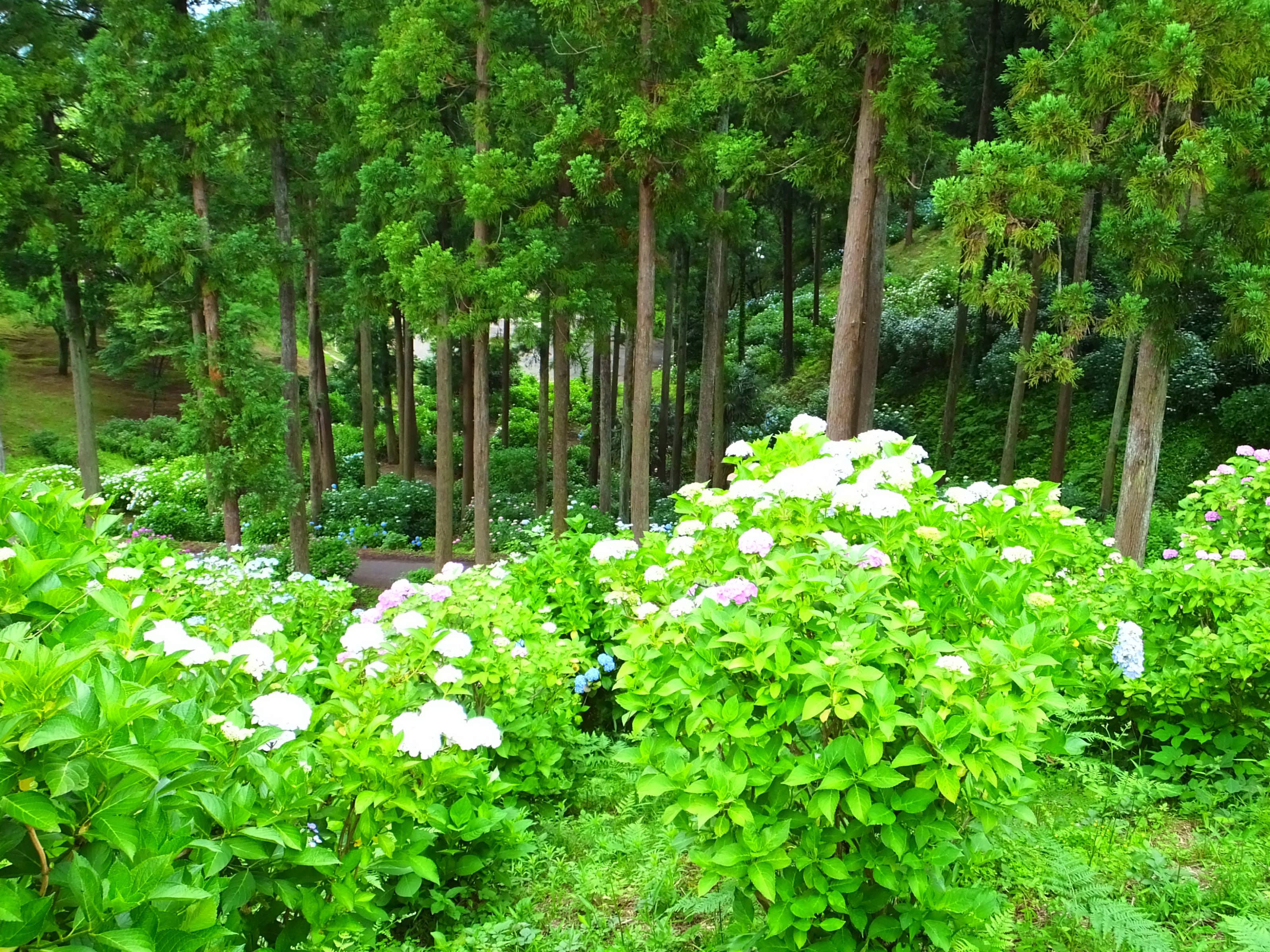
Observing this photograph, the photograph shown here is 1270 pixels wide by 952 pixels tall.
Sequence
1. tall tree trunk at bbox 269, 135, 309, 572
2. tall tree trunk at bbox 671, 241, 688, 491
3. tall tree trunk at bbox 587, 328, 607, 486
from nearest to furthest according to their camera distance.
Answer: tall tree trunk at bbox 269, 135, 309, 572, tall tree trunk at bbox 671, 241, 688, 491, tall tree trunk at bbox 587, 328, 607, 486

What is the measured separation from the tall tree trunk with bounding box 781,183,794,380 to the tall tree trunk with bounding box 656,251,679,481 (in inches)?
99.1

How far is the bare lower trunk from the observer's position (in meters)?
11.0

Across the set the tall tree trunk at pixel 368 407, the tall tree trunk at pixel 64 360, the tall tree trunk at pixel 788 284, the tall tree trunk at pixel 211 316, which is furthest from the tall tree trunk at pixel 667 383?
the tall tree trunk at pixel 64 360

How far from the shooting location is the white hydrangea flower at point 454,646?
2.94m

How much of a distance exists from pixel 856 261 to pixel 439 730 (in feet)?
24.1

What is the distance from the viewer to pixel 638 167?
967cm

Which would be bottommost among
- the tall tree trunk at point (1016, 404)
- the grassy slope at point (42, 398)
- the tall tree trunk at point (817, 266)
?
the grassy slope at point (42, 398)

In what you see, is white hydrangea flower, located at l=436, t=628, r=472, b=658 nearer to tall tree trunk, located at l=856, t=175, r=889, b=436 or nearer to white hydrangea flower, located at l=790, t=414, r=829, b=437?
white hydrangea flower, located at l=790, t=414, r=829, b=437

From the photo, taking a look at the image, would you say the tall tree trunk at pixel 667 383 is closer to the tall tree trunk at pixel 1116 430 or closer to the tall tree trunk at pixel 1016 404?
the tall tree trunk at pixel 1016 404

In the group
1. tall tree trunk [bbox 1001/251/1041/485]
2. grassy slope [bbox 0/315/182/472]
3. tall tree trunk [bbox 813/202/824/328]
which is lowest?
grassy slope [bbox 0/315/182/472]

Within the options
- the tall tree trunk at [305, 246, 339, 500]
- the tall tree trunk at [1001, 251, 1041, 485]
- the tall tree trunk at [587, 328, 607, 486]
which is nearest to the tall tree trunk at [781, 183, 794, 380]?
the tall tree trunk at [587, 328, 607, 486]

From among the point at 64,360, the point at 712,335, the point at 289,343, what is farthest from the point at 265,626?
the point at 64,360

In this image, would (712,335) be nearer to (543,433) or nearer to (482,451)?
(482,451)

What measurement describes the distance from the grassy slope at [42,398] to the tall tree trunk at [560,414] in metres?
15.1
